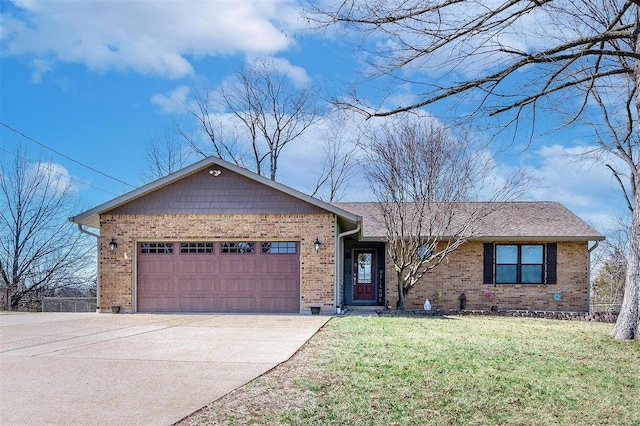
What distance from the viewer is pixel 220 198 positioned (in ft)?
50.4

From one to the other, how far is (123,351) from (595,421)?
6.37 meters

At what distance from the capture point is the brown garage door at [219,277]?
1528 centimetres

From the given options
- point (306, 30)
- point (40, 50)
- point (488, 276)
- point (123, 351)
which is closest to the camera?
point (306, 30)

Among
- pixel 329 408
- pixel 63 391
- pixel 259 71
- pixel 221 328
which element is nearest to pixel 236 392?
pixel 329 408

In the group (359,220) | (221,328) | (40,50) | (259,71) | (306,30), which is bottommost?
(221,328)

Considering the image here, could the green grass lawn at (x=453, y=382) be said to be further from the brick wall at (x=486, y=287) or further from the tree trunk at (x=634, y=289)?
the brick wall at (x=486, y=287)

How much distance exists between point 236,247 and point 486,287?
8198 mm

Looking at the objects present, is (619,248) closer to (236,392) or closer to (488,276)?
(488,276)

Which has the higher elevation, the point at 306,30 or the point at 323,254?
the point at 306,30

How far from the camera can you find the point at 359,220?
15.0 meters

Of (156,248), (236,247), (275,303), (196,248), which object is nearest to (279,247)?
(236,247)

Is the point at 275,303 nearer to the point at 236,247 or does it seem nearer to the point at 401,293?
the point at 236,247

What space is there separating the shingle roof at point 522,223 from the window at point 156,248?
20.3 ft

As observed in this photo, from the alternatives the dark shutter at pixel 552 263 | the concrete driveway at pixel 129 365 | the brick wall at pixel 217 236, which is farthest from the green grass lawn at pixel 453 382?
the dark shutter at pixel 552 263
